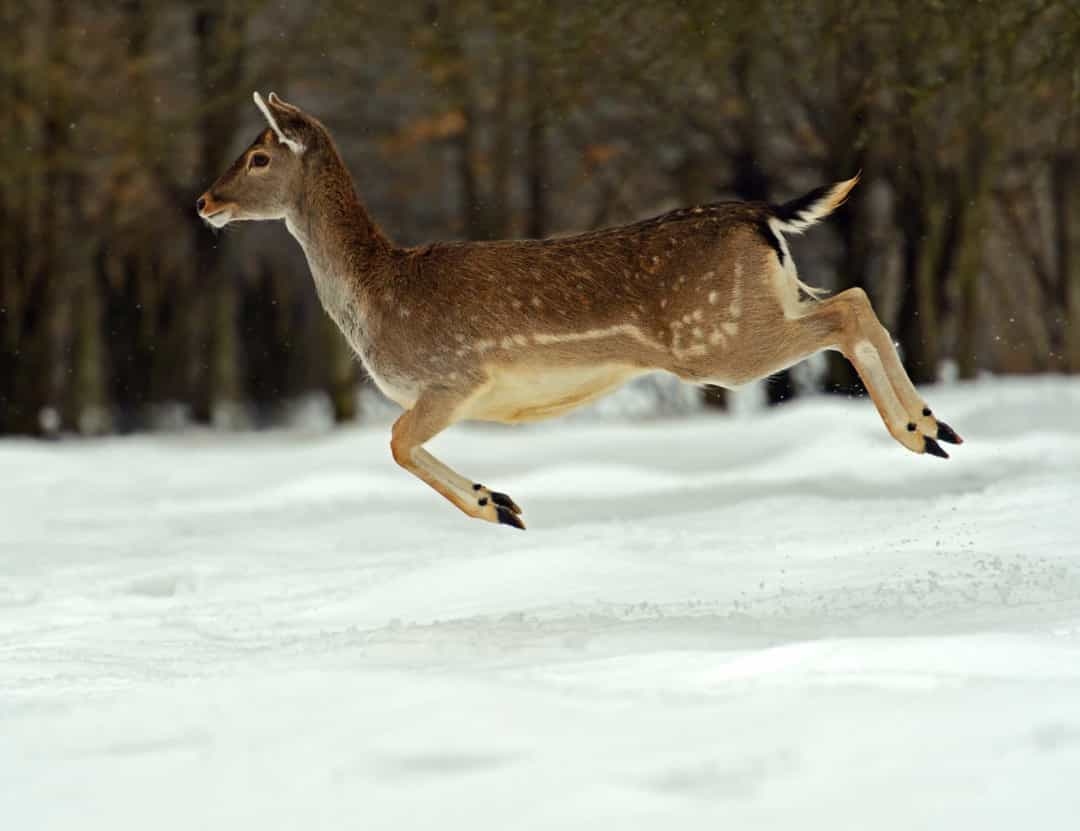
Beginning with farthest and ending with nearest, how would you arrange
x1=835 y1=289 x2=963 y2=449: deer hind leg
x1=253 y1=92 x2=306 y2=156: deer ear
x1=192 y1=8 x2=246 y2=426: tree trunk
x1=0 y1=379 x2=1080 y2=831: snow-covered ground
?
x1=192 y1=8 x2=246 y2=426: tree trunk
x1=253 y1=92 x2=306 y2=156: deer ear
x1=835 y1=289 x2=963 y2=449: deer hind leg
x1=0 y1=379 x2=1080 y2=831: snow-covered ground

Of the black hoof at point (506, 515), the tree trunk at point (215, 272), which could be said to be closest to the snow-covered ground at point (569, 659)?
the black hoof at point (506, 515)

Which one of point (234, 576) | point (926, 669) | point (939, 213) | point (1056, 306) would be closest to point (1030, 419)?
point (939, 213)

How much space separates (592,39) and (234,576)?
3746 millimetres

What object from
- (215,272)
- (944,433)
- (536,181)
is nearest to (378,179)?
(536,181)

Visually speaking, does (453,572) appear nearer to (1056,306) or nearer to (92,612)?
(92,612)

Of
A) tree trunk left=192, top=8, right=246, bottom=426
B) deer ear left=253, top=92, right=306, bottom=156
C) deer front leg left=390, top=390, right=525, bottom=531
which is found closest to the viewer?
deer front leg left=390, top=390, right=525, bottom=531

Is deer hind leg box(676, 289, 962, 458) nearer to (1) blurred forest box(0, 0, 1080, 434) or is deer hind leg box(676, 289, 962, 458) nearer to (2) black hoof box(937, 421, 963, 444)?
(2) black hoof box(937, 421, 963, 444)

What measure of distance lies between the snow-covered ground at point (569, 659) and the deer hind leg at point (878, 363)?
26.3 inches

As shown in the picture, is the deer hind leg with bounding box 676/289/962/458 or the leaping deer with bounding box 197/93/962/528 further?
the leaping deer with bounding box 197/93/962/528

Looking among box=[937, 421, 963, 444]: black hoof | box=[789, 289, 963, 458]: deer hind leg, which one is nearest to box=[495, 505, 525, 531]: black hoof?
box=[789, 289, 963, 458]: deer hind leg

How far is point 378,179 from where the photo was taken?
735 inches

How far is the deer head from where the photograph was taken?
5805mm

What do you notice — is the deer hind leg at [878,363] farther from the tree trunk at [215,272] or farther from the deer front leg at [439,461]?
the tree trunk at [215,272]

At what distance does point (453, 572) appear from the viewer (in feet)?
25.3
